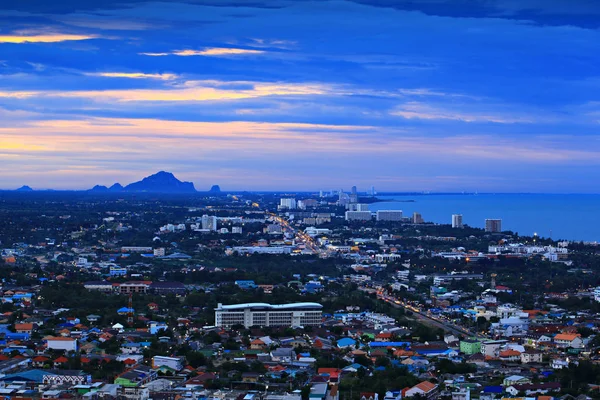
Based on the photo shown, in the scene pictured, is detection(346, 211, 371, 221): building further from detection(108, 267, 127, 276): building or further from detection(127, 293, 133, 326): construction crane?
detection(127, 293, 133, 326): construction crane

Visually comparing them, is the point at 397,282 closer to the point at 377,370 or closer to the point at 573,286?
the point at 573,286

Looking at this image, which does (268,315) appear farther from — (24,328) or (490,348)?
(490,348)

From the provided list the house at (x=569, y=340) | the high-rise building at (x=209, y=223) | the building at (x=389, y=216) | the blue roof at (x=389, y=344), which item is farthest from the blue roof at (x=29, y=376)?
the building at (x=389, y=216)

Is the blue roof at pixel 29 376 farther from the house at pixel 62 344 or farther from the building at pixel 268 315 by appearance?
the building at pixel 268 315

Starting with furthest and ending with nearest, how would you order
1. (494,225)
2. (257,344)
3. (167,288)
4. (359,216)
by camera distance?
(359,216) < (494,225) < (167,288) < (257,344)

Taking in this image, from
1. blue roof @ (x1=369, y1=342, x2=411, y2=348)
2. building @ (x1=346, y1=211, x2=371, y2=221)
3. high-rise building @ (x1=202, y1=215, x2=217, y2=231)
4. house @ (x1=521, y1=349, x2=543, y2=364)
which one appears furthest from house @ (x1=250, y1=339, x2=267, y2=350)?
building @ (x1=346, y1=211, x2=371, y2=221)

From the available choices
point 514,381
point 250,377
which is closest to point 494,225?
point 514,381

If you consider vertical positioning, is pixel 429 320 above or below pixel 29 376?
below

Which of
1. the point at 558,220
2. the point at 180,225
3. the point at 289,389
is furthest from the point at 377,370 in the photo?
the point at 558,220
